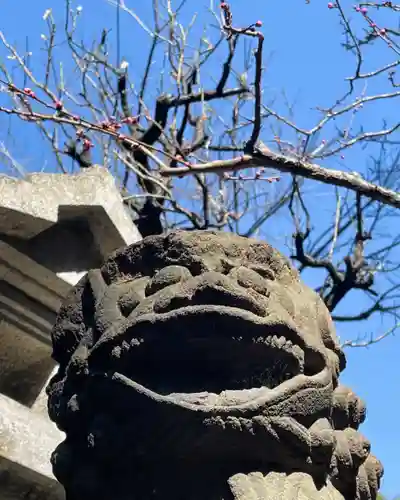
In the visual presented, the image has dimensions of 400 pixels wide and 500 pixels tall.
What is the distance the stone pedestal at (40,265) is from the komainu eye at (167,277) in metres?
0.50

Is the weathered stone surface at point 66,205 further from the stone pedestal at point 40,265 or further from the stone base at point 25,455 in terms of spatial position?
the stone base at point 25,455

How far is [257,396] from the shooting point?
107 centimetres

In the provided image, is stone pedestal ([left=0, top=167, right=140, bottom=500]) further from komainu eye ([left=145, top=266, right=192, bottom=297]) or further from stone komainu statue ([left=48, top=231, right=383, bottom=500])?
komainu eye ([left=145, top=266, right=192, bottom=297])

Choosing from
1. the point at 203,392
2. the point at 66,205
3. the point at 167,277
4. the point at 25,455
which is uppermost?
the point at 66,205

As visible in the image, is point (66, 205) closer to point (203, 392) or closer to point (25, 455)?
point (25, 455)

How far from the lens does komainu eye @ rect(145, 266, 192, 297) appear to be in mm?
1158

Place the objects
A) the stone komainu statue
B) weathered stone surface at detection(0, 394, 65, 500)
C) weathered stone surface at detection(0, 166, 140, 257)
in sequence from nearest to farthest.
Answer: the stone komainu statue → weathered stone surface at detection(0, 394, 65, 500) → weathered stone surface at detection(0, 166, 140, 257)

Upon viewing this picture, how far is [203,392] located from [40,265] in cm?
69

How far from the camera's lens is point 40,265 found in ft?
5.45

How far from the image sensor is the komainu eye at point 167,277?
3.80 feet

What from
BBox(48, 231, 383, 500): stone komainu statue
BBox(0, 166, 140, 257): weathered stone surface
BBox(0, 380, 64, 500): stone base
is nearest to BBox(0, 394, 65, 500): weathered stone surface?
BBox(0, 380, 64, 500): stone base

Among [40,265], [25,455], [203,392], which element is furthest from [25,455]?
[203,392]

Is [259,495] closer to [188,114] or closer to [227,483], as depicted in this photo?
[227,483]

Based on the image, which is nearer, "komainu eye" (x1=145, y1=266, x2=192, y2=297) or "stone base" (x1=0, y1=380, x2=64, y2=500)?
"komainu eye" (x1=145, y1=266, x2=192, y2=297)
